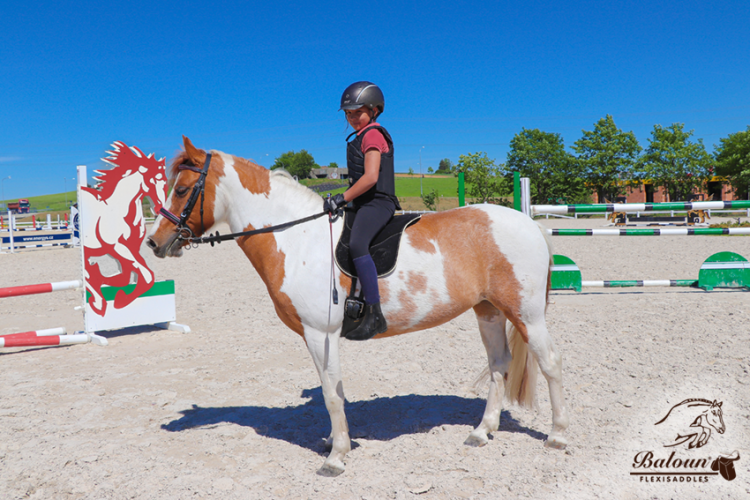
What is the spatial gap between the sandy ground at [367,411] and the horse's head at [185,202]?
1598mm

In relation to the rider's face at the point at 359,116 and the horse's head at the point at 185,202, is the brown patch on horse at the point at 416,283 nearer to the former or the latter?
the rider's face at the point at 359,116

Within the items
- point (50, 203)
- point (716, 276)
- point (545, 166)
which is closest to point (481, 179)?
point (545, 166)

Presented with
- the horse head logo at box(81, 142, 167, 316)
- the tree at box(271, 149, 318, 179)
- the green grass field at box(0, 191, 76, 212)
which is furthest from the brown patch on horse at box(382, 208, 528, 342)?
the tree at box(271, 149, 318, 179)

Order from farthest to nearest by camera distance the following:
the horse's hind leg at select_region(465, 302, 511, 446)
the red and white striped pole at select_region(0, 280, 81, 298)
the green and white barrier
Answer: the green and white barrier → the red and white striped pole at select_region(0, 280, 81, 298) → the horse's hind leg at select_region(465, 302, 511, 446)

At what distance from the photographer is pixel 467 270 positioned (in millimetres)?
3555

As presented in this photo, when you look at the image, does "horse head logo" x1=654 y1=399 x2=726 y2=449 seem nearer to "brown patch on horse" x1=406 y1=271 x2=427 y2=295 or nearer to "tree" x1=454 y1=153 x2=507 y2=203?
"brown patch on horse" x1=406 y1=271 x2=427 y2=295

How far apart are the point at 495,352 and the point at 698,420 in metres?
1.62

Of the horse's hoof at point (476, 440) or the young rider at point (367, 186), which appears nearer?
the young rider at point (367, 186)

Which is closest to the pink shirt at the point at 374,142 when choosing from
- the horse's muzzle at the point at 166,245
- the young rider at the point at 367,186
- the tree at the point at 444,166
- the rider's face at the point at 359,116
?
the young rider at the point at 367,186

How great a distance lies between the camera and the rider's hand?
3.30 m

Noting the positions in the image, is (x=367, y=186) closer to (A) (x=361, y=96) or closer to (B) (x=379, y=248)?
(B) (x=379, y=248)

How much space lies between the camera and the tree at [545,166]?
2381 inches

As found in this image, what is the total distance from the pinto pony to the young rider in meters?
0.15

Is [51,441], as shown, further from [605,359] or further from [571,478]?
[605,359]
